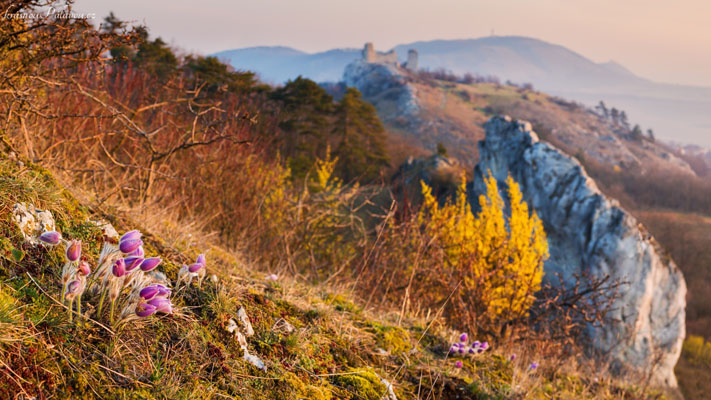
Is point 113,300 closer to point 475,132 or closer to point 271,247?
point 271,247

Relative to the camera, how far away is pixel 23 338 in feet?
4.19

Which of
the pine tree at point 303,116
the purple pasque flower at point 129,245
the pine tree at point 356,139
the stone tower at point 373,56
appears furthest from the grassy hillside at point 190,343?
the stone tower at point 373,56

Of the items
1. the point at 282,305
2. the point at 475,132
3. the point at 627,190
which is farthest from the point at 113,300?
the point at 475,132

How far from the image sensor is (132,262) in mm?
1496

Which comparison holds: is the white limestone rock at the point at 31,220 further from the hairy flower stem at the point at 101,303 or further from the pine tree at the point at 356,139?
the pine tree at the point at 356,139

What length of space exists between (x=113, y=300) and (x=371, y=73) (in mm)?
116477

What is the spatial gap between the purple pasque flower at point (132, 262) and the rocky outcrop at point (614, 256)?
1480 centimetres

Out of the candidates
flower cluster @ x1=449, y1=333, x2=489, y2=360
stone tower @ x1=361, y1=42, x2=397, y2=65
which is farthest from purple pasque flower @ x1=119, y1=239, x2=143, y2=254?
stone tower @ x1=361, y1=42, x2=397, y2=65

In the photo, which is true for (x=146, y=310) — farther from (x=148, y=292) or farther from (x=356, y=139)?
(x=356, y=139)

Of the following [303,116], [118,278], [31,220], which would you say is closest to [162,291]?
[118,278]

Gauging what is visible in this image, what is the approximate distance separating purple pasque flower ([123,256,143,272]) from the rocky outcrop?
1480 centimetres

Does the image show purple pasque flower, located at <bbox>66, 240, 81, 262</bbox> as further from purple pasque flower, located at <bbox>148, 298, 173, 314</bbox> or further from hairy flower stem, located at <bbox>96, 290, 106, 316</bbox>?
purple pasque flower, located at <bbox>148, 298, 173, 314</bbox>

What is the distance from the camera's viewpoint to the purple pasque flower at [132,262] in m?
1.49

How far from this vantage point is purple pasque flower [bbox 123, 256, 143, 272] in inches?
58.7
